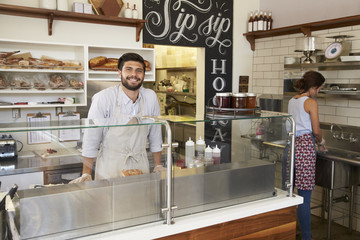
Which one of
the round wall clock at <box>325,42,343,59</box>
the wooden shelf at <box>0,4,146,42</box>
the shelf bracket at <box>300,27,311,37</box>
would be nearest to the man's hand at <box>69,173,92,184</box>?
the wooden shelf at <box>0,4,146,42</box>

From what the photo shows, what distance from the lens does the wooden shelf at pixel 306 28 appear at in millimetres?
4301

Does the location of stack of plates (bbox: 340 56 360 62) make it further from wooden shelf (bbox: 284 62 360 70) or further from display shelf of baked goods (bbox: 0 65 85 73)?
display shelf of baked goods (bbox: 0 65 85 73)

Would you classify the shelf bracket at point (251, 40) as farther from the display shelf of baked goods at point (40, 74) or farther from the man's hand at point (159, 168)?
the man's hand at point (159, 168)

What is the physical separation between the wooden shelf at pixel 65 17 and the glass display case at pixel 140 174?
2548 millimetres

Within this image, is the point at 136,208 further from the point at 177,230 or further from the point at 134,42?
the point at 134,42

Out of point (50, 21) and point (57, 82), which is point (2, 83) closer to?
point (57, 82)

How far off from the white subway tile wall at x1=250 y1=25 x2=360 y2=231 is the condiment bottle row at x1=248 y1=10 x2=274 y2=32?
0.20 meters

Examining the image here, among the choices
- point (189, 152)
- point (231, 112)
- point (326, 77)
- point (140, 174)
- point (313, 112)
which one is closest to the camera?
point (140, 174)

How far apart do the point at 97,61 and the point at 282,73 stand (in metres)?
2.56

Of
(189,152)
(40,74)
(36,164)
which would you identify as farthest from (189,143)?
(40,74)

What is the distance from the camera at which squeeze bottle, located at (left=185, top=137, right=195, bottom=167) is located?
1999mm

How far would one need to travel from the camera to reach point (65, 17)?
4.23 m

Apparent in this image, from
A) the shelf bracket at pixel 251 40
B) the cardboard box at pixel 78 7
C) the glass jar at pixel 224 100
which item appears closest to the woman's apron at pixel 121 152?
the glass jar at pixel 224 100

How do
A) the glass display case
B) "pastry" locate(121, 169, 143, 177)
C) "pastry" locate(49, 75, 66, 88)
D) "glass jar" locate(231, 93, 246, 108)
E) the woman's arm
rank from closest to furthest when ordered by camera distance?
the glass display case, "pastry" locate(121, 169, 143, 177), "glass jar" locate(231, 93, 246, 108), the woman's arm, "pastry" locate(49, 75, 66, 88)
